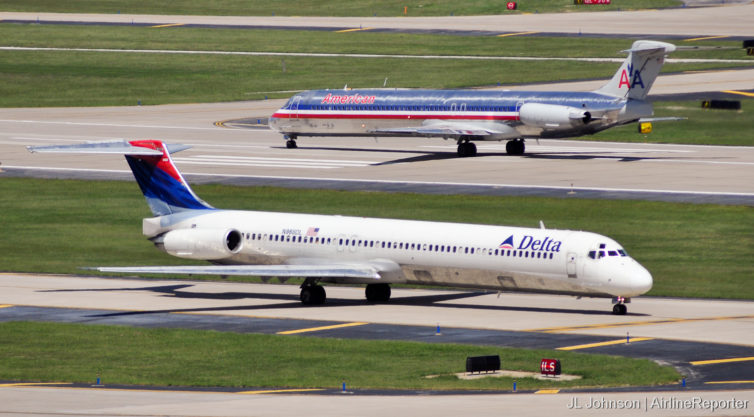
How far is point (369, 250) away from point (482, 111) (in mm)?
39879

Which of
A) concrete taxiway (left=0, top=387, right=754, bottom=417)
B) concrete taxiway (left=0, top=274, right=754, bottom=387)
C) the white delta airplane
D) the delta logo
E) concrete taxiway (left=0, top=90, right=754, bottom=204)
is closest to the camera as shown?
concrete taxiway (left=0, top=387, right=754, bottom=417)

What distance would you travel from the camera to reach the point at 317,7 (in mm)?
178250

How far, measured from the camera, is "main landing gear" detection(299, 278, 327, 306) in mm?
51250

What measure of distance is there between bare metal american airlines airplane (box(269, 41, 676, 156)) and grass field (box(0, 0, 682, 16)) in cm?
7926

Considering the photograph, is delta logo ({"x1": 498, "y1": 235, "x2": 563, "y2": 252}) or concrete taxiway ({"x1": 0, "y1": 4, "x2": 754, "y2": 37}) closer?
delta logo ({"x1": 498, "y1": 235, "x2": 563, "y2": 252})

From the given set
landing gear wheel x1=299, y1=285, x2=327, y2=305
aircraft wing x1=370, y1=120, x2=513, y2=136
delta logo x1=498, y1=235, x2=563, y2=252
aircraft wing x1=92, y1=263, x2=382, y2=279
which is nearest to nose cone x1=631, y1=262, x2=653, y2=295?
delta logo x1=498, y1=235, x2=563, y2=252

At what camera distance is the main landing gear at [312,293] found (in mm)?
51250

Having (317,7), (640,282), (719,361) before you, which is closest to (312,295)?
(640,282)

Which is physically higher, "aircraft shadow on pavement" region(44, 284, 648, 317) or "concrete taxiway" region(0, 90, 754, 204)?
"concrete taxiway" region(0, 90, 754, 204)

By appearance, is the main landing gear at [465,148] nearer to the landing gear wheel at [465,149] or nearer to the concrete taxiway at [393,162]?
the landing gear wheel at [465,149]

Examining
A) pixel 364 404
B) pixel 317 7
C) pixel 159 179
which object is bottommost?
pixel 364 404

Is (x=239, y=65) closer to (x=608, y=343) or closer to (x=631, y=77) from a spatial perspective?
(x=631, y=77)

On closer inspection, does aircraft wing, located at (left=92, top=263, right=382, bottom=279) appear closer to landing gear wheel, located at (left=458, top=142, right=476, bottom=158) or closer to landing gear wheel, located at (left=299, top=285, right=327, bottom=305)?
landing gear wheel, located at (left=299, top=285, right=327, bottom=305)

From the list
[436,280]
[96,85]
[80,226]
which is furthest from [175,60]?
[436,280]
